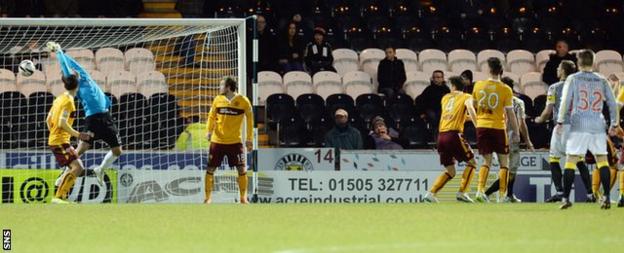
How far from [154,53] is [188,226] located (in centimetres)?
1036

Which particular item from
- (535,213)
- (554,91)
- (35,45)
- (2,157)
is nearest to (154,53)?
(35,45)

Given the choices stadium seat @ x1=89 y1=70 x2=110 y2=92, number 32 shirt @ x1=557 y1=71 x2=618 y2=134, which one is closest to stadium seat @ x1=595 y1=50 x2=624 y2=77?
stadium seat @ x1=89 y1=70 x2=110 y2=92

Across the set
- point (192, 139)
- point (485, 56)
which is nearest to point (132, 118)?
point (192, 139)

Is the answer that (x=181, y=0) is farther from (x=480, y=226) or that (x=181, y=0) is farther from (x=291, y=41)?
(x=480, y=226)

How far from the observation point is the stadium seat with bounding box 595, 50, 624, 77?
2584cm

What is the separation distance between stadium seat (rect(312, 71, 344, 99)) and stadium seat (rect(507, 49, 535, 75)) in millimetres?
3810

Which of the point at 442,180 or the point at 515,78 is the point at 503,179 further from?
the point at 515,78

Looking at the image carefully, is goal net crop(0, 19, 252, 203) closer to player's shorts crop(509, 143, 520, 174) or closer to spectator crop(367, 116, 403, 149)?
spectator crop(367, 116, 403, 149)

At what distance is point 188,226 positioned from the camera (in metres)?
12.6

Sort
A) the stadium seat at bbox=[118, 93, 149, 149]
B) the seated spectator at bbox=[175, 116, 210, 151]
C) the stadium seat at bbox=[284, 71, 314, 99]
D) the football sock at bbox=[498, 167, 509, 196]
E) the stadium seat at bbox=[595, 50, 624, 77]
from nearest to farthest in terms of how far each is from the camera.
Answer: the football sock at bbox=[498, 167, 509, 196], the seated spectator at bbox=[175, 116, 210, 151], the stadium seat at bbox=[118, 93, 149, 149], the stadium seat at bbox=[284, 71, 314, 99], the stadium seat at bbox=[595, 50, 624, 77]

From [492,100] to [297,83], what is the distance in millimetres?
7168

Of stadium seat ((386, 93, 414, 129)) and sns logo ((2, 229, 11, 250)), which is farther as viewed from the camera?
stadium seat ((386, 93, 414, 129))

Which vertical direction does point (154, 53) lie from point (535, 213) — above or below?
above

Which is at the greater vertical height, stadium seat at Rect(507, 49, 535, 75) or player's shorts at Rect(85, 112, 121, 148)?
stadium seat at Rect(507, 49, 535, 75)
